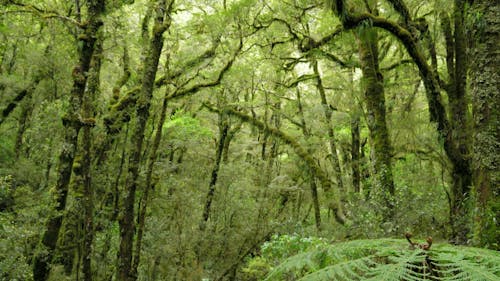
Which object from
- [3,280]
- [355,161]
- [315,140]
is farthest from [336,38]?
[3,280]

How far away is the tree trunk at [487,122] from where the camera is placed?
3002 millimetres

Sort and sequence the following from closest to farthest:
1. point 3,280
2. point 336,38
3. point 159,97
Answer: point 3,280
point 336,38
point 159,97

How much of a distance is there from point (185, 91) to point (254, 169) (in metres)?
5.92

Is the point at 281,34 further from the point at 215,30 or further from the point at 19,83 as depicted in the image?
the point at 19,83

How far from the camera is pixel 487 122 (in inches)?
125

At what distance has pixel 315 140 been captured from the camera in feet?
48.1

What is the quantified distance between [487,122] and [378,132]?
4.43 metres

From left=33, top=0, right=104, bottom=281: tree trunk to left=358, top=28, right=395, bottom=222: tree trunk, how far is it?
5.82 m

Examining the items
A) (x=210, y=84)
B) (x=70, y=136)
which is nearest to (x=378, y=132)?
(x=70, y=136)

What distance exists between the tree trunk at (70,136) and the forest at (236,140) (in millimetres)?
32

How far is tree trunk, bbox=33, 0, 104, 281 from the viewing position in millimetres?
7641

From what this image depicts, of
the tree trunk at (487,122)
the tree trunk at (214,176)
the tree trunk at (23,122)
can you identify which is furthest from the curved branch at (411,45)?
the tree trunk at (23,122)

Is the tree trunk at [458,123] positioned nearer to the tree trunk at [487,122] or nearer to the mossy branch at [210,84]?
the tree trunk at [487,122]

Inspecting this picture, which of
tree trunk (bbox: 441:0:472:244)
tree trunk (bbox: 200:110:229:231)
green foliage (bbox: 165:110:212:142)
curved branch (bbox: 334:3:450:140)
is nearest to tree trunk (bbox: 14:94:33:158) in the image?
green foliage (bbox: 165:110:212:142)
